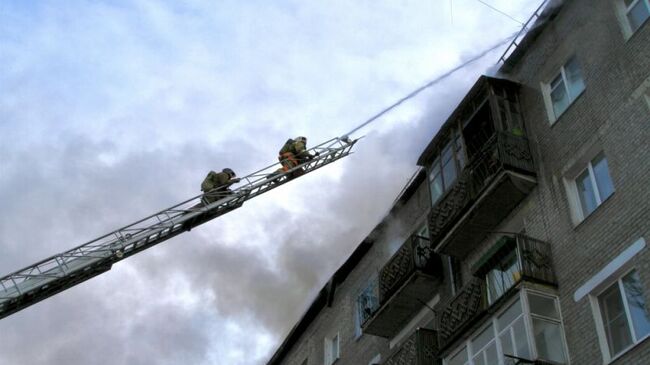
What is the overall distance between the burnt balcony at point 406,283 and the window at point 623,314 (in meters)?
7.34

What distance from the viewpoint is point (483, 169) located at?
2153cm

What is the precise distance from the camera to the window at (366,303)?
27875 millimetres

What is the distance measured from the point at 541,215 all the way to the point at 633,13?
17.6ft

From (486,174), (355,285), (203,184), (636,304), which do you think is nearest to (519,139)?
(486,174)

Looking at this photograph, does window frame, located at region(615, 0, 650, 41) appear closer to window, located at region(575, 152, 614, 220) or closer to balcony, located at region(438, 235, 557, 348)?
window, located at region(575, 152, 614, 220)

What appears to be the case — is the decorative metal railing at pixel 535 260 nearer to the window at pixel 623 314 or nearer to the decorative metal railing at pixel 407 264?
the window at pixel 623 314

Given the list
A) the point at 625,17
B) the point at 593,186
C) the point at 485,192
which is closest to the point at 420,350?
the point at 485,192

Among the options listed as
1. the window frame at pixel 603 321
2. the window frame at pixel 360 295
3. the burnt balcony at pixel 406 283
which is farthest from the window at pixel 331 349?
the window frame at pixel 603 321

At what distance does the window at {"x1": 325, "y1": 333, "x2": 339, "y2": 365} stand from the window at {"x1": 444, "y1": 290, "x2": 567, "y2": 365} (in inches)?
513

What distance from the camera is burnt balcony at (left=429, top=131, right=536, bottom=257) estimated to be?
2083cm

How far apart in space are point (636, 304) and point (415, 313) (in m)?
9.73

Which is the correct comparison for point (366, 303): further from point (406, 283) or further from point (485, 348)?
point (485, 348)

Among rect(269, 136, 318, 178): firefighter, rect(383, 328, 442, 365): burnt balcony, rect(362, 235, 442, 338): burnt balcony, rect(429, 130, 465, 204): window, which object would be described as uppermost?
rect(269, 136, 318, 178): firefighter

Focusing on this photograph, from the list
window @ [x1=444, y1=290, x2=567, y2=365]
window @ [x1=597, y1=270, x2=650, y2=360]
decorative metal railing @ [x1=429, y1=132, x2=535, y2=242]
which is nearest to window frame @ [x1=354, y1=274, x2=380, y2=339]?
decorative metal railing @ [x1=429, y1=132, x2=535, y2=242]
